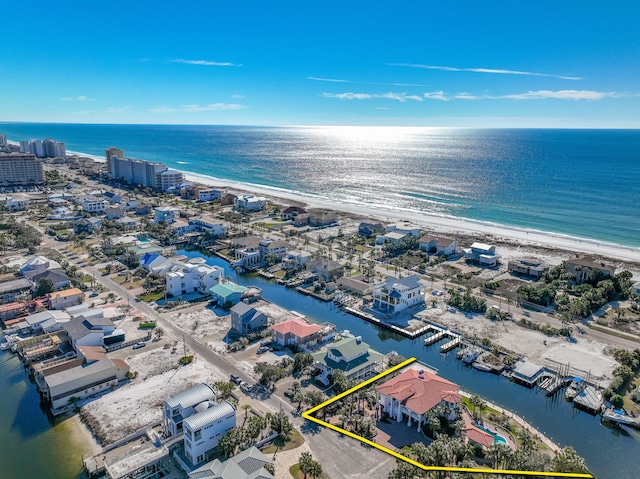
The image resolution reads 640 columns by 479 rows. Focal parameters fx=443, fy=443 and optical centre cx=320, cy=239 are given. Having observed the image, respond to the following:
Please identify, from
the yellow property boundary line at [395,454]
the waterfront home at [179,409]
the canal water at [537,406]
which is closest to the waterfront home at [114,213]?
the canal water at [537,406]

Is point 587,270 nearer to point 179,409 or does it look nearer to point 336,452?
point 336,452

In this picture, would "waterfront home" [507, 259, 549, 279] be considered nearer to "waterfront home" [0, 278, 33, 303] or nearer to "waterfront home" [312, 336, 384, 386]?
"waterfront home" [312, 336, 384, 386]

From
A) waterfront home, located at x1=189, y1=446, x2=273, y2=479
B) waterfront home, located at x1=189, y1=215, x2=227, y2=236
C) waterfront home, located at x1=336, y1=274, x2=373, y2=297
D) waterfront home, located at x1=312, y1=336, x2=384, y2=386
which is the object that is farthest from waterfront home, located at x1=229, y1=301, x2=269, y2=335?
waterfront home, located at x1=189, y1=215, x2=227, y2=236

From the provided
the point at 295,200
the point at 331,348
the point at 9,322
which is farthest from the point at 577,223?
the point at 9,322

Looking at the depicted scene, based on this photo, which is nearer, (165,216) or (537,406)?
(537,406)

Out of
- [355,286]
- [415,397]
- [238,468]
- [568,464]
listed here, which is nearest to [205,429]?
[238,468]

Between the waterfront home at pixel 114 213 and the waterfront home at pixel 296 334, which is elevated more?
the waterfront home at pixel 114 213

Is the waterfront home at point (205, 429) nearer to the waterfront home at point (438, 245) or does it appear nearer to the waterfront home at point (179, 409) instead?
the waterfront home at point (179, 409)
